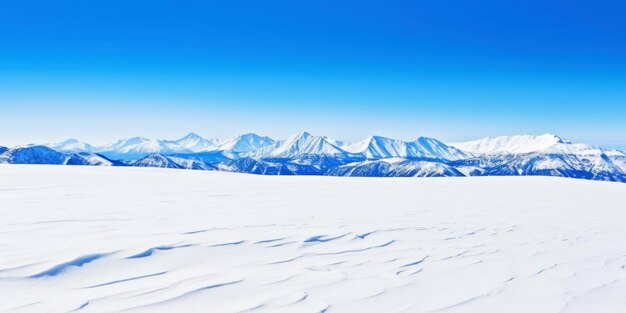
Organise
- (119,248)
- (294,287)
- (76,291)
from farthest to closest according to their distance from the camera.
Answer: (119,248), (294,287), (76,291)

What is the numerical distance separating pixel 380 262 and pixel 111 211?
685 cm

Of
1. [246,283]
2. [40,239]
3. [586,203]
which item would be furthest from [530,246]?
[586,203]

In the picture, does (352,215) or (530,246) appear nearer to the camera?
(530,246)

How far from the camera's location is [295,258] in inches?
258

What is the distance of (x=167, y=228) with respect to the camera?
8.21 metres

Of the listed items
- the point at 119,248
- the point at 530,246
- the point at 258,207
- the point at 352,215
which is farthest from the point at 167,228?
the point at 530,246

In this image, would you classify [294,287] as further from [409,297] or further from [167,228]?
[167,228]

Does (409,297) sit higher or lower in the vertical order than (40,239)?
lower

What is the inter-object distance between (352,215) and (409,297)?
6010 mm

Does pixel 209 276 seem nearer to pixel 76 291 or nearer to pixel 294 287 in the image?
pixel 294 287

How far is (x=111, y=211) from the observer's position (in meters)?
9.87

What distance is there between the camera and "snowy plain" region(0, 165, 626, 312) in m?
4.72

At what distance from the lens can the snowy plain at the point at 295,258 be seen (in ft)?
15.5

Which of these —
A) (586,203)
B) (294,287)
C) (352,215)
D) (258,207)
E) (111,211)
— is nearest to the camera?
(294,287)
